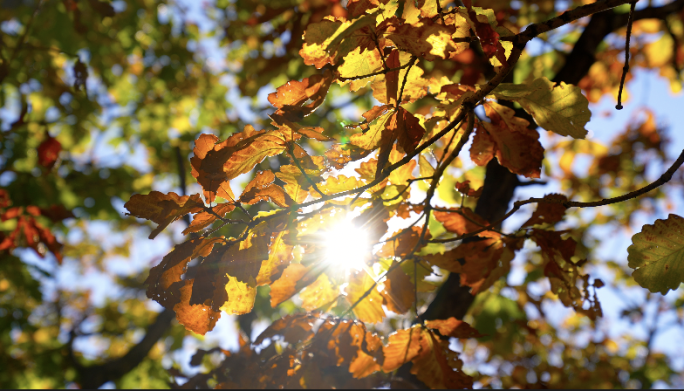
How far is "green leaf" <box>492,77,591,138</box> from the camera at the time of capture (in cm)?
72

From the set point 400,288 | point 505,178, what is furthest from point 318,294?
point 505,178

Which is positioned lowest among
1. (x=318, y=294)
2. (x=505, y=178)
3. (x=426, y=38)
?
(x=318, y=294)

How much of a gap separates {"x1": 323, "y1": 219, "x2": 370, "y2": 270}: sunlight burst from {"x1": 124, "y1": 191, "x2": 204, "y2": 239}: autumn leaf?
33 centimetres

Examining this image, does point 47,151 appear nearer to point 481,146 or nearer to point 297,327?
point 297,327

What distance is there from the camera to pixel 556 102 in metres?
0.74

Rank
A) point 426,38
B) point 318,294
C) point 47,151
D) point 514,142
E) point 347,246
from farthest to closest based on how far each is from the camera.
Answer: point 47,151 < point 318,294 < point 347,246 < point 514,142 < point 426,38

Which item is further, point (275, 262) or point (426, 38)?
point (275, 262)

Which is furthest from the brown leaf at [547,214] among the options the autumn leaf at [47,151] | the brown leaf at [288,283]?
the autumn leaf at [47,151]

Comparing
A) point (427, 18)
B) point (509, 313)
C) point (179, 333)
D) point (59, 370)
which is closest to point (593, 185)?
point (509, 313)

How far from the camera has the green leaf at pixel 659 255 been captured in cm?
73

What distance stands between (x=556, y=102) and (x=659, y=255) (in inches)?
14.7

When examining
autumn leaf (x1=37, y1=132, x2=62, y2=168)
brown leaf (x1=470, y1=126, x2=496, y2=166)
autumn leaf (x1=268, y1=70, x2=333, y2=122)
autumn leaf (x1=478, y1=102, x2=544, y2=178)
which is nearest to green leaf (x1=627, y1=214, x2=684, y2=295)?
autumn leaf (x1=478, y1=102, x2=544, y2=178)

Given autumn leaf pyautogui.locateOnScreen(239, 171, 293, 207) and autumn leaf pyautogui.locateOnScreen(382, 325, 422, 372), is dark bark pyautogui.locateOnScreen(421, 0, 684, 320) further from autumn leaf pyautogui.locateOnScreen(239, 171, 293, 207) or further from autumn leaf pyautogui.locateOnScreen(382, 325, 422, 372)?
autumn leaf pyautogui.locateOnScreen(239, 171, 293, 207)

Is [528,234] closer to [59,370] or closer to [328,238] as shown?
[328,238]
